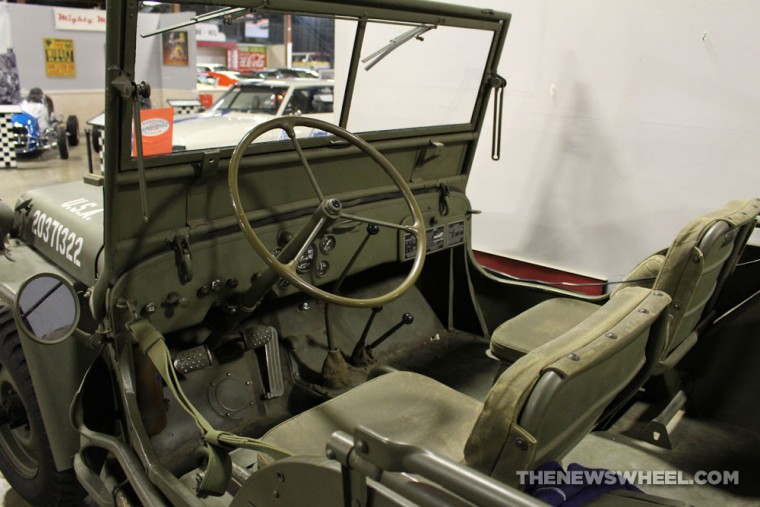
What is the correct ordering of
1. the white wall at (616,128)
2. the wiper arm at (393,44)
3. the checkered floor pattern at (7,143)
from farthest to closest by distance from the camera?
1. the checkered floor pattern at (7,143)
2. the white wall at (616,128)
3. the wiper arm at (393,44)

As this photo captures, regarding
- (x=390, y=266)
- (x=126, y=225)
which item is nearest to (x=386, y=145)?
(x=390, y=266)

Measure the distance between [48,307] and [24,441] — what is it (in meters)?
0.95

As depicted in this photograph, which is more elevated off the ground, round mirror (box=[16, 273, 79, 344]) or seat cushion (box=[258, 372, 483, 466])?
round mirror (box=[16, 273, 79, 344])

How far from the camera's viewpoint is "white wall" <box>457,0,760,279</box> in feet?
11.8

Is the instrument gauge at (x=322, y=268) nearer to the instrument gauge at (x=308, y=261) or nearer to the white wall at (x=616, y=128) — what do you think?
the instrument gauge at (x=308, y=261)

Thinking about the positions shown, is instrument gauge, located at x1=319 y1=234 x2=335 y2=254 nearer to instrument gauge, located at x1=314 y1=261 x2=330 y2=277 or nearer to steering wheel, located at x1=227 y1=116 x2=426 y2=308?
instrument gauge, located at x1=314 y1=261 x2=330 y2=277

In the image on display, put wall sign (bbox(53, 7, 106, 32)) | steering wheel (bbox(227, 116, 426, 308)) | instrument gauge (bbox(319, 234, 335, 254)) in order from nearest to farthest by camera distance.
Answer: steering wheel (bbox(227, 116, 426, 308)) → instrument gauge (bbox(319, 234, 335, 254)) → wall sign (bbox(53, 7, 106, 32))

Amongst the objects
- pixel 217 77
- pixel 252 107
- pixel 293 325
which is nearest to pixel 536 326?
pixel 293 325

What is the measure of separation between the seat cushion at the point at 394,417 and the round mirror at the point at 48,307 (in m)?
0.71

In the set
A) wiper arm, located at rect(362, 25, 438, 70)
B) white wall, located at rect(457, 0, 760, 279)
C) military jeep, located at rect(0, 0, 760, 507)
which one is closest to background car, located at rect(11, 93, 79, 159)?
white wall, located at rect(457, 0, 760, 279)

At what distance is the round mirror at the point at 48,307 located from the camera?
1936 millimetres

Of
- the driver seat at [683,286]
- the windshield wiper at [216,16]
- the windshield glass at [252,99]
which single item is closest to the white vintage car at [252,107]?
the windshield glass at [252,99]

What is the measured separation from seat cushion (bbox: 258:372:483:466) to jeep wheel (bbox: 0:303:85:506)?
38.8 inches

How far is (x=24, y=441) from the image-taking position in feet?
8.50
